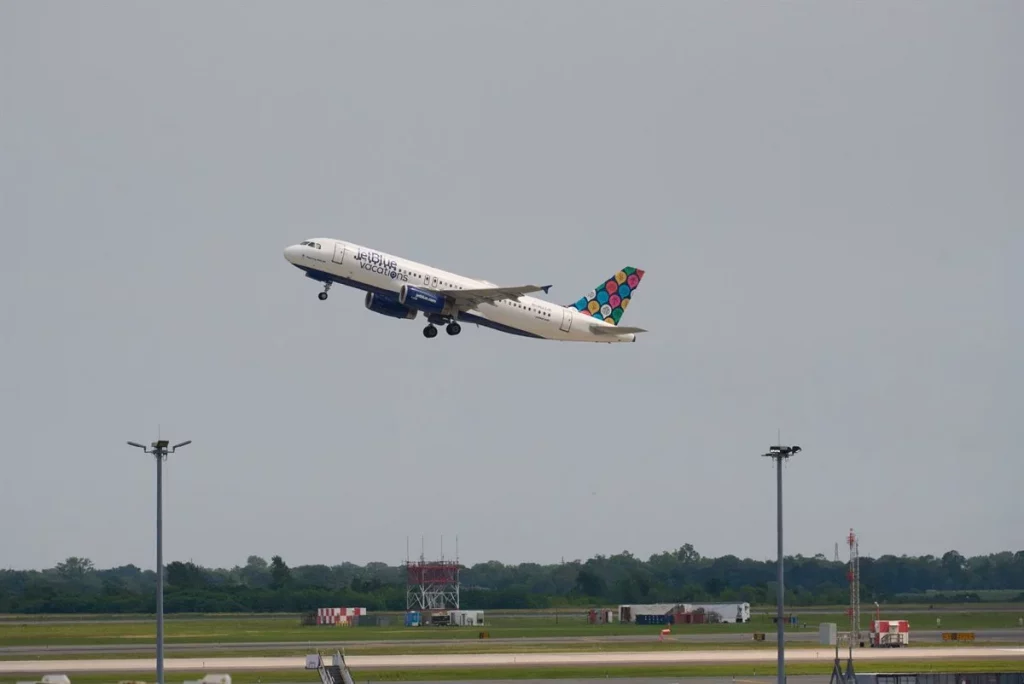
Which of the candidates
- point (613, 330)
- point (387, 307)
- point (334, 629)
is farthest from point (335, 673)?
point (334, 629)

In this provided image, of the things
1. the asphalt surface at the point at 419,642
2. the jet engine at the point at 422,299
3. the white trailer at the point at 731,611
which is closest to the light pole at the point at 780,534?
the jet engine at the point at 422,299

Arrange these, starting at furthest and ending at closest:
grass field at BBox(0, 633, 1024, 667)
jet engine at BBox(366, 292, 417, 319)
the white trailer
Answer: the white trailer → grass field at BBox(0, 633, 1024, 667) → jet engine at BBox(366, 292, 417, 319)

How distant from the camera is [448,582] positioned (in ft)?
651

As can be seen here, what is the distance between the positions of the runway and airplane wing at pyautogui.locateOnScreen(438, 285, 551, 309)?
1073 inches

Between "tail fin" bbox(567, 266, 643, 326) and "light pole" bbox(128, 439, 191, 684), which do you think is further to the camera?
"tail fin" bbox(567, 266, 643, 326)

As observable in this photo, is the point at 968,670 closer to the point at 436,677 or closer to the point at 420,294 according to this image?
the point at 436,677

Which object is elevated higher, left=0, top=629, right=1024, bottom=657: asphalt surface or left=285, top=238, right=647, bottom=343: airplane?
left=285, top=238, right=647, bottom=343: airplane

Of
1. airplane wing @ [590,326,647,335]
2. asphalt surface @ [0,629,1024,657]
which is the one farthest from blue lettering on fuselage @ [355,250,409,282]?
asphalt surface @ [0,629,1024,657]

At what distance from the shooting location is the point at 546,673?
102 m

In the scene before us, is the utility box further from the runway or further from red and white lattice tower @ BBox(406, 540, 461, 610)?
red and white lattice tower @ BBox(406, 540, 461, 610)

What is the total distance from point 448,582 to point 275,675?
98.3 metres

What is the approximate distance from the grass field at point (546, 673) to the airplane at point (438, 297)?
27.3 metres

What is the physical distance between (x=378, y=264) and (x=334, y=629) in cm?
6163

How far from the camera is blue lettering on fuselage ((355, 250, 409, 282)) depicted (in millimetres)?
113125
